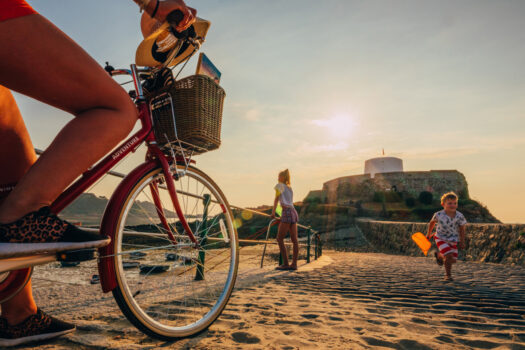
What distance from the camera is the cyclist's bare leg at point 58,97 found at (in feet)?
3.45

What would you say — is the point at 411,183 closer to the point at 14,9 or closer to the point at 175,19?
the point at 175,19

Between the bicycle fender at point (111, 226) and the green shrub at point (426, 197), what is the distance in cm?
A: 4477

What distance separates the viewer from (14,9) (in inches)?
40.2

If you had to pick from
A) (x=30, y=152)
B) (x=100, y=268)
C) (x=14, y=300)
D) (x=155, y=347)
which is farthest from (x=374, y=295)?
(x=30, y=152)

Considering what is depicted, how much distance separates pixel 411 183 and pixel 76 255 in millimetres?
48611

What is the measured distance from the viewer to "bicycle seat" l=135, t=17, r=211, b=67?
154 cm

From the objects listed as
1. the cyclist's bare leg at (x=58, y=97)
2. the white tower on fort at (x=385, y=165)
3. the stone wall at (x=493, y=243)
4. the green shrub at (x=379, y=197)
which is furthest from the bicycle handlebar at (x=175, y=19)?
the white tower on fort at (x=385, y=165)

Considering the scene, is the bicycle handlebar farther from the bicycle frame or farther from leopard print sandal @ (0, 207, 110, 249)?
leopard print sandal @ (0, 207, 110, 249)

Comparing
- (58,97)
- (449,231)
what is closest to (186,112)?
(58,97)

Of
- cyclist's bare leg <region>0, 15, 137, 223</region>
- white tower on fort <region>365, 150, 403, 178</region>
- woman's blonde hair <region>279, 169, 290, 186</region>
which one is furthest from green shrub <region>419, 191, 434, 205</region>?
cyclist's bare leg <region>0, 15, 137, 223</region>

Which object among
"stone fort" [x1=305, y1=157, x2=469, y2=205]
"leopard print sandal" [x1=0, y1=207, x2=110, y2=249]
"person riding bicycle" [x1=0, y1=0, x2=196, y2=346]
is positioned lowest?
"leopard print sandal" [x1=0, y1=207, x2=110, y2=249]

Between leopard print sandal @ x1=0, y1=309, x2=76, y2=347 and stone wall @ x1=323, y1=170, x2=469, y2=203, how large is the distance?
1817 inches

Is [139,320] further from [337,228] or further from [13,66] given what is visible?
[337,228]

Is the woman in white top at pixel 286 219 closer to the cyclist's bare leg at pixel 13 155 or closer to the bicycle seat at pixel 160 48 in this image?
the bicycle seat at pixel 160 48
